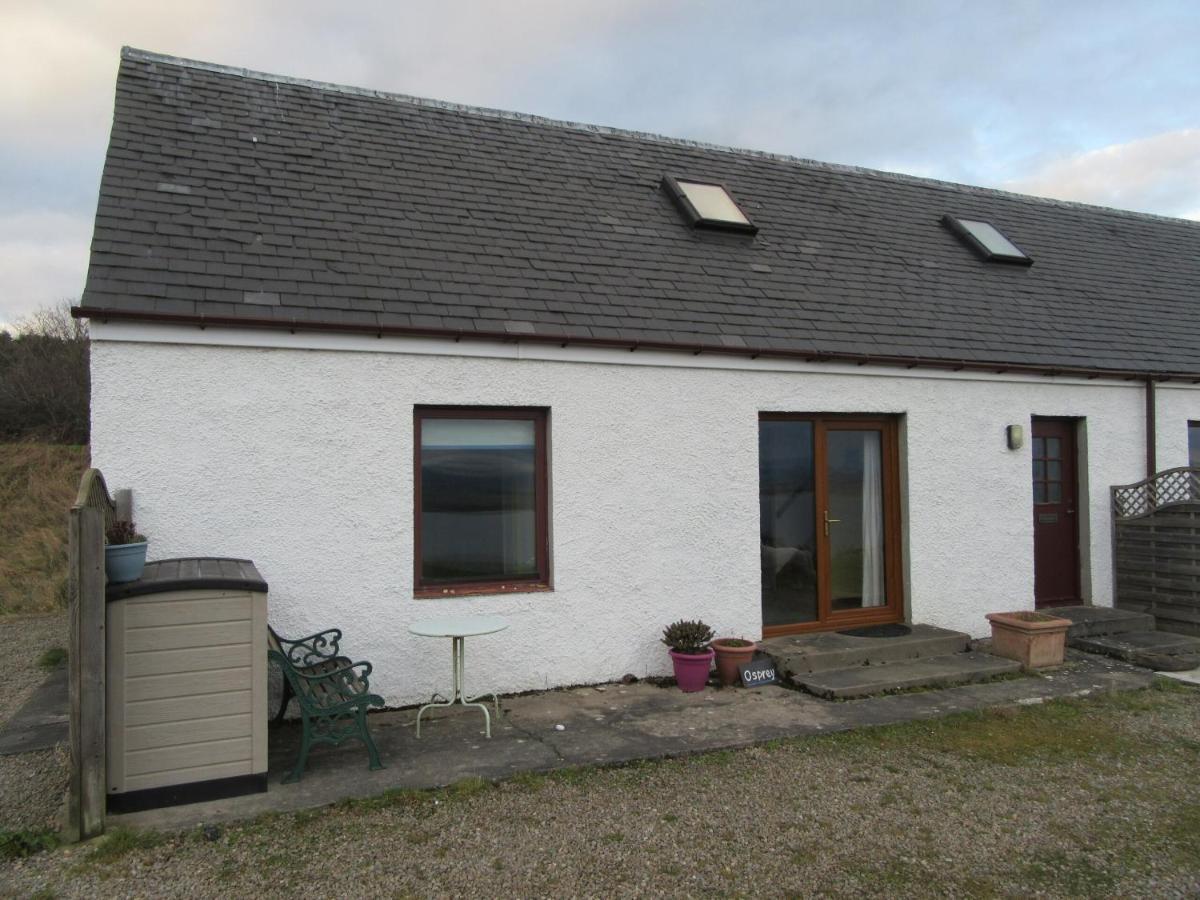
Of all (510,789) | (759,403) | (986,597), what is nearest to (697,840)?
(510,789)

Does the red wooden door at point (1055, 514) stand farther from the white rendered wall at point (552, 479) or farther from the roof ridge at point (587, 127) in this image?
the roof ridge at point (587, 127)

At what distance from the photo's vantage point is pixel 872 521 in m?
8.48

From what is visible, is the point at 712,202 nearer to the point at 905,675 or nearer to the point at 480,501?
the point at 480,501

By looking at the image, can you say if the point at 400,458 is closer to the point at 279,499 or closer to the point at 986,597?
the point at 279,499

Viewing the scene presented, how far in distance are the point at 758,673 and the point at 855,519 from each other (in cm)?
229

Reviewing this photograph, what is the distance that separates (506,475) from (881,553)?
14.0 ft

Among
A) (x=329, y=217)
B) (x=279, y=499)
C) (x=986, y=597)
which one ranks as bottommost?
(x=986, y=597)

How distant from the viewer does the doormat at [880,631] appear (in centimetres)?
784

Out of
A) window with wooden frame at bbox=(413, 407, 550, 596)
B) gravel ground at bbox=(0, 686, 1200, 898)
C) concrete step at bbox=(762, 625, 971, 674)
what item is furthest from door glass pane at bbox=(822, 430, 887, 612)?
window with wooden frame at bbox=(413, 407, 550, 596)

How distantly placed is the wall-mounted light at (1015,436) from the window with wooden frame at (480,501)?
17.8 feet

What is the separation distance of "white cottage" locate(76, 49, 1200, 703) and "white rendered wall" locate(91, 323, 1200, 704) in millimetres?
25

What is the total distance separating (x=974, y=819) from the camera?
4395mm

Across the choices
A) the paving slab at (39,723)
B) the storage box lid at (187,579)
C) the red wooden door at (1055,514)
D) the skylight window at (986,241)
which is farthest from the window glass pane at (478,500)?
the skylight window at (986,241)

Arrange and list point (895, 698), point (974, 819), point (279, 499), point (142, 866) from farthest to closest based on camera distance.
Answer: point (895, 698) < point (279, 499) < point (974, 819) < point (142, 866)
